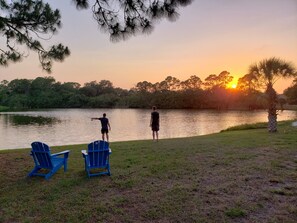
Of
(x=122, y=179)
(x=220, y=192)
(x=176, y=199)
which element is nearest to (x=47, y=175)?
(x=122, y=179)

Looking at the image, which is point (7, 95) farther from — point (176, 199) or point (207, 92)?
point (176, 199)

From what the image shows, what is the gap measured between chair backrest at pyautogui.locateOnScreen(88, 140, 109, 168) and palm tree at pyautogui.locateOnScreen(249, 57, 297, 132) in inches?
476

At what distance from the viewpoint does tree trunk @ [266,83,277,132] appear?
15.0 meters

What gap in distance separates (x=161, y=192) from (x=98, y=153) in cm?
190

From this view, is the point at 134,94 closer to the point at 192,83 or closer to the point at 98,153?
the point at 192,83

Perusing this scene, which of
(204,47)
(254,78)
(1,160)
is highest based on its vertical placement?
(204,47)

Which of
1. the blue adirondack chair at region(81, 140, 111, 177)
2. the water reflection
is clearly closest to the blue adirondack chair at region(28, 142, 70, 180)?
the blue adirondack chair at region(81, 140, 111, 177)

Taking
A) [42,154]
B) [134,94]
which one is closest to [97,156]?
[42,154]

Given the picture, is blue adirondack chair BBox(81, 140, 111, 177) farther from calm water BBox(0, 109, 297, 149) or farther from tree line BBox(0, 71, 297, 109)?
tree line BBox(0, 71, 297, 109)

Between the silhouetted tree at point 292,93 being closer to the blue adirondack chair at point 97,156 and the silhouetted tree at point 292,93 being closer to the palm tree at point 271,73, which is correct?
the palm tree at point 271,73

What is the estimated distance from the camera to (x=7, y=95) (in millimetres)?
106875

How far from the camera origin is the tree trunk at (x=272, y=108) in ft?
49.2

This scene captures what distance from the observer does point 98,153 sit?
591 cm

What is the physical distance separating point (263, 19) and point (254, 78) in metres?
4.92
